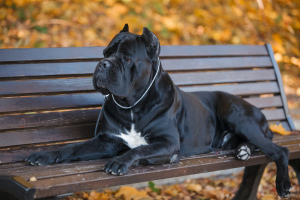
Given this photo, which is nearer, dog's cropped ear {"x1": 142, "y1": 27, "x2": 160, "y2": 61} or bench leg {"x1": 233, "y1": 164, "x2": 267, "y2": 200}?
dog's cropped ear {"x1": 142, "y1": 27, "x2": 160, "y2": 61}

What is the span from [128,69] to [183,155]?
34.9 inches

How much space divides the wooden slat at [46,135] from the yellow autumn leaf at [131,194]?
0.73 meters

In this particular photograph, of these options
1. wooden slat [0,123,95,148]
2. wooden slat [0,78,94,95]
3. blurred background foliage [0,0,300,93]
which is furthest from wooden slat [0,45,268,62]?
blurred background foliage [0,0,300,93]

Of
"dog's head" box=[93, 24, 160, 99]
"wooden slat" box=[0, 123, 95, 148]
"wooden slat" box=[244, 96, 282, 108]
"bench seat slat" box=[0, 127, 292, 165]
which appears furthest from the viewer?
"wooden slat" box=[244, 96, 282, 108]

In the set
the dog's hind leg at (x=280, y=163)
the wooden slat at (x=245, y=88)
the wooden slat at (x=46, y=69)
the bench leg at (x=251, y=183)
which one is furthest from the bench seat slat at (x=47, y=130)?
the bench leg at (x=251, y=183)

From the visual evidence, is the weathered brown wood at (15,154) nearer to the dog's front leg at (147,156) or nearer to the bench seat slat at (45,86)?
the bench seat slat at (45,86)

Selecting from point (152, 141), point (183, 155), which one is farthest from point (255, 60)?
point (152, 141)

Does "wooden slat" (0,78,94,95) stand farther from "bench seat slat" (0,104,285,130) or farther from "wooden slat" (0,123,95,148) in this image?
Result: "wooden slat" (0,123,95,148)

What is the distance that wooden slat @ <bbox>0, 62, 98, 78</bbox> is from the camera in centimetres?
306

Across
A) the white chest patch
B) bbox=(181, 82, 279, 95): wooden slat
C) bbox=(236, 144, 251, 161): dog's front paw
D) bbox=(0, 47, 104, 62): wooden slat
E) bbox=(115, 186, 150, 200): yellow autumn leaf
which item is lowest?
bbox=(115, 186, 150, 200): yellow autumn leaf

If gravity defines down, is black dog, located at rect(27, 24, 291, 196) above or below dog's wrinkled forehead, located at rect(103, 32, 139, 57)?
below

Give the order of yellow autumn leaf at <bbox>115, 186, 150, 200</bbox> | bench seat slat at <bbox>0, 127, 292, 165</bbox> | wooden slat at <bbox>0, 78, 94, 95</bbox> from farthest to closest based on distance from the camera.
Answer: yellow autumn leaf at <bbox>115, 186, 150, 200</bbox>
wooden slat at <bbox>0, 78, 94, 95</bbox>
bench seat slat at <bbox>0, 127, 292, 165</bbox>

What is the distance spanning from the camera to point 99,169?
94.7 inches

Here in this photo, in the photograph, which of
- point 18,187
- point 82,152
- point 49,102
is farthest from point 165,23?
point 18,187
